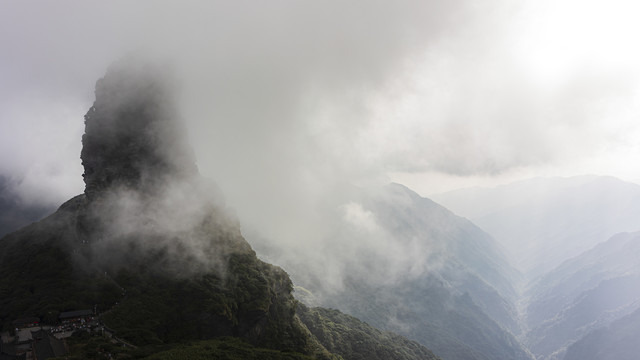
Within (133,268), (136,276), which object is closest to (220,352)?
(136,276)

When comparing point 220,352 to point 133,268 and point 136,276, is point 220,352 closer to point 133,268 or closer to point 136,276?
point 136,276

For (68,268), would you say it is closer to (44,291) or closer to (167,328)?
(44,291)

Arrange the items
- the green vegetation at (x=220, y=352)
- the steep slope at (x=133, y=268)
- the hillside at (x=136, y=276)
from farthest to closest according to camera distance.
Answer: the steep slope at (x=133, y=268) < the hillside at (x=136, y=276) < the green vegetation at (x=220, y=352)

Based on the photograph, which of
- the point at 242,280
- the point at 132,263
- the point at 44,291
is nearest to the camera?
the point at 44,291

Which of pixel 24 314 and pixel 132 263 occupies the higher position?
pixel 132 263

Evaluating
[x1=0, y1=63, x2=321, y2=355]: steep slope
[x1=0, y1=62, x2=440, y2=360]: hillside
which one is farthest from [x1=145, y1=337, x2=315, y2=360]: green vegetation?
[x1=0, y1=63, x2=321, y2=355]: steep slope

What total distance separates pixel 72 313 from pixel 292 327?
110 meters

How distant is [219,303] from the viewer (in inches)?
6250

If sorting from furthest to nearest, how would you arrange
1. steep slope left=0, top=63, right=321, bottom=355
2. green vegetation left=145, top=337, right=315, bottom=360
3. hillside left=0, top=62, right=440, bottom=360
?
steep slope left=0, top=63, right=321, bottom=355 → hillside left=0, top=62, right=440, bottom=360 → green vegetation left=145, top=337, right=315, bottom=360

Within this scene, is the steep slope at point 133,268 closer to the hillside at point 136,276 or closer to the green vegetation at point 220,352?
the hillside at point 136,276

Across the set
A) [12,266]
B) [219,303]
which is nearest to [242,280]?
[219,303]

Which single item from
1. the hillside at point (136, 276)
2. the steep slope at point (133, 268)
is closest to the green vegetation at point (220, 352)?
the hillside at point (136, 276)

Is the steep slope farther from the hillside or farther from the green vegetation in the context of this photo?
the green vegetation

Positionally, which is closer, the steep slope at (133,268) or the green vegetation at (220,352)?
the green vegetation at (220,352)
